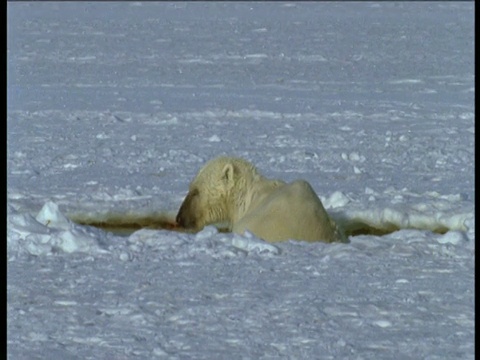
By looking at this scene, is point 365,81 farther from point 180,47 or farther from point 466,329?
point 466,329

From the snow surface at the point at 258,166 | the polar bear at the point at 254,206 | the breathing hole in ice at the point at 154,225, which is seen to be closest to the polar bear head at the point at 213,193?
the polar bear at the point at 254,206

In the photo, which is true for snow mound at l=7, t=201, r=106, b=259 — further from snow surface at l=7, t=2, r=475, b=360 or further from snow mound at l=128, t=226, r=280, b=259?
snow mound at l=128, t=226, r=280, b=259

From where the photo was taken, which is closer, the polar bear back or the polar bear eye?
the polar bear back

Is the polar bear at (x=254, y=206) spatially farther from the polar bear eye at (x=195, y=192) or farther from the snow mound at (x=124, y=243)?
the snow mound at (x=124, y=243)

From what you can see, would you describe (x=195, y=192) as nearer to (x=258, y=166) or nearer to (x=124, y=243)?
(x=124, y=243)

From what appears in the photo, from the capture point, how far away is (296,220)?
5801mm

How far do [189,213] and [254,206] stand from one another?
500mm

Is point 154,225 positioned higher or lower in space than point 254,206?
lower

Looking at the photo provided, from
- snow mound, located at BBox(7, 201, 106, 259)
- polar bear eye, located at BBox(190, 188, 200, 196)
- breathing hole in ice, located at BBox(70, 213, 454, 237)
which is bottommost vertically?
breathing hole in ice, located at BBox(70, 213, 454, 237)

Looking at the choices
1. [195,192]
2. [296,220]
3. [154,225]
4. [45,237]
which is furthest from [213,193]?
[45,237]

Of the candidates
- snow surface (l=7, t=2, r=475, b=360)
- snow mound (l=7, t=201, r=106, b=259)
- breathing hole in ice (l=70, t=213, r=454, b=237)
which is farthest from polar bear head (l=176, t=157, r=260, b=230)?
snow mound (l=7, t=201, r=106, b=259)

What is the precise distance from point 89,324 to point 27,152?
482 centimetres

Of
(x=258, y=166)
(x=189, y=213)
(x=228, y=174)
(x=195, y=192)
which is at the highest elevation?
(x=228, y=174)

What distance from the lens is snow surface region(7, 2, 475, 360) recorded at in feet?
14.3
